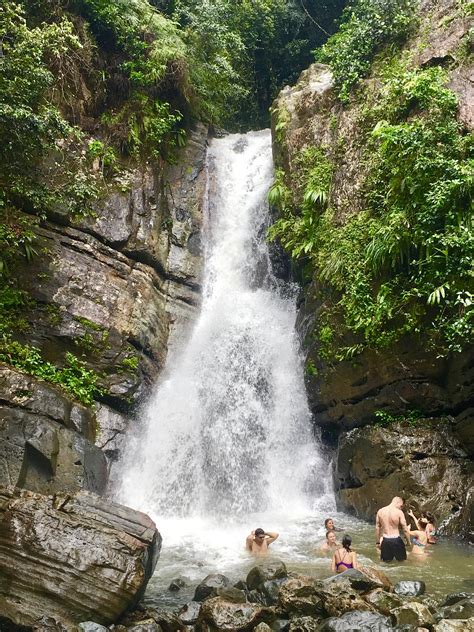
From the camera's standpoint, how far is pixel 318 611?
5.44m

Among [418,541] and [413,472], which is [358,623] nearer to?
[418,541]

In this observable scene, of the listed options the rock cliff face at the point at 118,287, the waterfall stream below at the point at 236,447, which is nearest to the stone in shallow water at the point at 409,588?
the waterfall stream below at the point at 236,447

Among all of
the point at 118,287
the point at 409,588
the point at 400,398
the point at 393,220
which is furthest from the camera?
the point at 118,287

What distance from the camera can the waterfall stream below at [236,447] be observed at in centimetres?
836

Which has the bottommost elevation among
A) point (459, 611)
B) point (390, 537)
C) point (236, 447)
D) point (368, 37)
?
point (459, 611)

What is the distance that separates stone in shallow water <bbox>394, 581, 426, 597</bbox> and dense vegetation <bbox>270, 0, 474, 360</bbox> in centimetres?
396

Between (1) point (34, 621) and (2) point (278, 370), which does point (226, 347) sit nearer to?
(2) point (278, 370)

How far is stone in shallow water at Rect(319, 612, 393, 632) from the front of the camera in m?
4.86

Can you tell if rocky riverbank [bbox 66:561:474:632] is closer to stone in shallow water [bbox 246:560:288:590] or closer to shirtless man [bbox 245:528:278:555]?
stone in shallow water [bbox 246:560:288:590]

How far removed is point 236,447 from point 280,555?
3946mm

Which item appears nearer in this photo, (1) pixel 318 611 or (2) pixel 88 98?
(1) pixel 318 611

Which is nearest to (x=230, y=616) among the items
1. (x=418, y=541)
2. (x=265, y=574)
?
(x=265, y=574)

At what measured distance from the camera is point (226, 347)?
1454 centimetres

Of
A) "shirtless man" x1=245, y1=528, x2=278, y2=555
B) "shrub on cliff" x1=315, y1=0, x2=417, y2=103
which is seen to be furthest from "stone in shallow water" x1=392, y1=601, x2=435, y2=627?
"shrub on cliff" x1=315, y1=0, x2=417, y2=103
